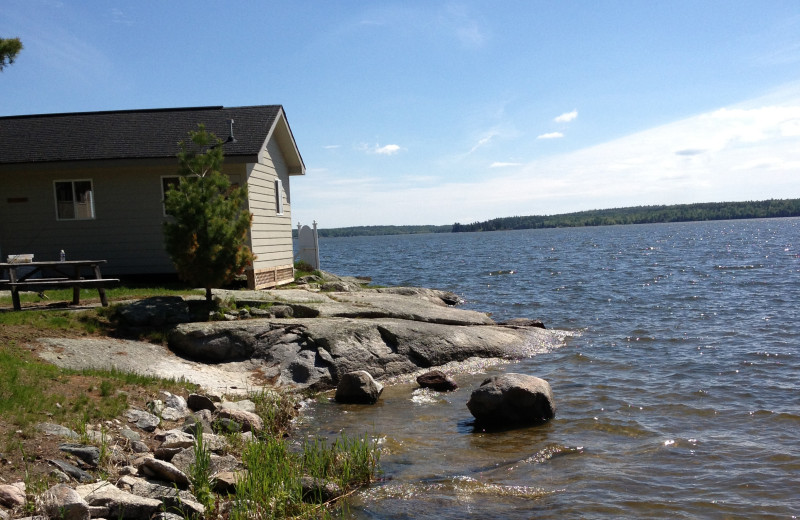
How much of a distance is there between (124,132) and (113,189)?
6.65 feet

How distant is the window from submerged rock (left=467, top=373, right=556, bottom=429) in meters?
14.1

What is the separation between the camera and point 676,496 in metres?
7.54

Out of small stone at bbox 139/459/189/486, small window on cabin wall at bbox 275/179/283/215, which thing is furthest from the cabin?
small stone at bbox 139/459/189/486

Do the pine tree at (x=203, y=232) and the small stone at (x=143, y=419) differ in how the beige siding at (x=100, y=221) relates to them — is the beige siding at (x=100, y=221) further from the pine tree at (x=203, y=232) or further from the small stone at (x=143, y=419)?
the small stone at (x=143, y=419)

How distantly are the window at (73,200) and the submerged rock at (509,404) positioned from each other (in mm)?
14070

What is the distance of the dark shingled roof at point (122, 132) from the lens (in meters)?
18.6

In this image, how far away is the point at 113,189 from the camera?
62.5 feet

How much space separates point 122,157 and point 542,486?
15.0 meters

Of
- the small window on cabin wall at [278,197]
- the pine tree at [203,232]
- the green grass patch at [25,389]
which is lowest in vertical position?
the green grass patch at [25,389]

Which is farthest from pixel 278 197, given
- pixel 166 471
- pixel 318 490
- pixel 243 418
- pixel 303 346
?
pixel 318 490

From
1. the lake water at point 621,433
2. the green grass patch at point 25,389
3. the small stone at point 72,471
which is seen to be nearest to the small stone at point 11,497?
the small stone at point 72,471

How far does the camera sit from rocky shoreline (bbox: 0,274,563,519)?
6.62m

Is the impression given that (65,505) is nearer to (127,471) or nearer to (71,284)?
(127,471)

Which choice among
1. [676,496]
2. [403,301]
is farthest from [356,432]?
[403,301]
